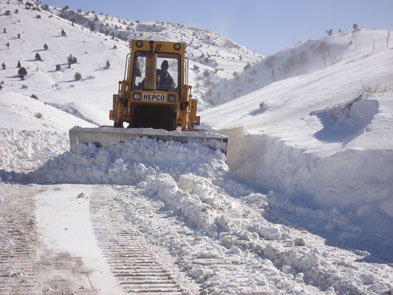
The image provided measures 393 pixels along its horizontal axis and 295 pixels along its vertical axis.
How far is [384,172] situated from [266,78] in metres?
32.5

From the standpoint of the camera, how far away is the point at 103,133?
8938 mm

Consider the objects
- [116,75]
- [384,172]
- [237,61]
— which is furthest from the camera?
[237,61]

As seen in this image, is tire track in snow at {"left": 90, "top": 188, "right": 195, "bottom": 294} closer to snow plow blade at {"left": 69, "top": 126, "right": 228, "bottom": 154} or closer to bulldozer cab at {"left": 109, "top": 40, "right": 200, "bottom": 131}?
snow plow blade at {"left": 69, "top": 126, "right": 228, "bottom": 154}

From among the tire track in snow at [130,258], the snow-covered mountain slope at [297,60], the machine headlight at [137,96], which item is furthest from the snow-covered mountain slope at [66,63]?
the tire track in snow at [130,258]

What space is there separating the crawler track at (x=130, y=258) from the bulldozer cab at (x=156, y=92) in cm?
484

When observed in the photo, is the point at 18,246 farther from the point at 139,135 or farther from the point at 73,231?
the point at 139,135

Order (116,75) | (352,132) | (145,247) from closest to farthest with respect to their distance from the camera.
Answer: (145,247) < (352,132) < (116,75)

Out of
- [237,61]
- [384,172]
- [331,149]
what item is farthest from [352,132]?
[237,61]

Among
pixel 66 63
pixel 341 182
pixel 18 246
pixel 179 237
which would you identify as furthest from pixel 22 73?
pixel 179 237

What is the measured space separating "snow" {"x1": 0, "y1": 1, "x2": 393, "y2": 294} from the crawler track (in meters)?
0.06

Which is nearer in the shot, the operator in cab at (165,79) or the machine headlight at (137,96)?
the machine headlight at (137,96)

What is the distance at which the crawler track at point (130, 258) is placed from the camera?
11.0 ft

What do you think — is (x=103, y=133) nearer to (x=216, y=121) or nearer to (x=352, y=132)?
(x=352, y=132)

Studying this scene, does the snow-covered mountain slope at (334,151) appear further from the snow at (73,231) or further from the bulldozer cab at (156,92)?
the snow at (73,231)
